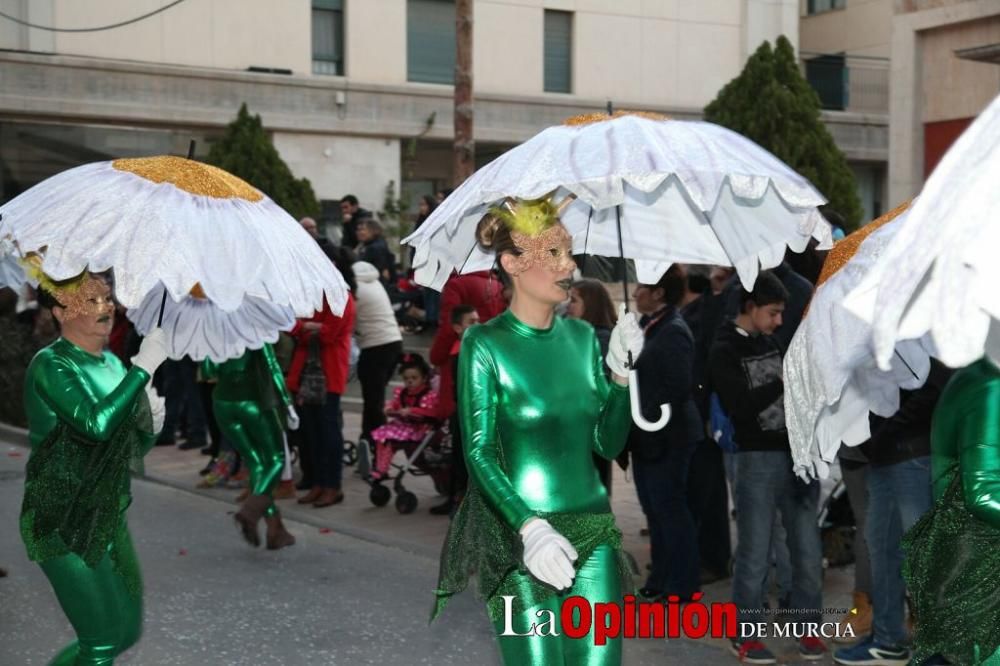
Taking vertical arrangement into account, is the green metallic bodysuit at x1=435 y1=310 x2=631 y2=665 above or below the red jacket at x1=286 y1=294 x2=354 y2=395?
above

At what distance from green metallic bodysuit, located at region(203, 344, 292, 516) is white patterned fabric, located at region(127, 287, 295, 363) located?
173cm

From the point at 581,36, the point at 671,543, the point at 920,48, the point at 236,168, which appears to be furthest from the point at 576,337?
the point at 581,36

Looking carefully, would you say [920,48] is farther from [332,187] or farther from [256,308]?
[256,308]

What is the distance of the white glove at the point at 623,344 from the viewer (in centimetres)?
418

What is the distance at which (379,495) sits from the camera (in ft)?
34.2

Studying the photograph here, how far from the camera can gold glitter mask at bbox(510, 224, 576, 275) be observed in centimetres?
422

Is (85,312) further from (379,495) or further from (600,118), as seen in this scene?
(379,495)

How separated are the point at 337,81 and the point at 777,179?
77.6ft

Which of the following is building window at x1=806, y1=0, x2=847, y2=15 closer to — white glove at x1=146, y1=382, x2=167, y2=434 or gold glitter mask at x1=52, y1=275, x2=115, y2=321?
white glove at x1=146, y1=382, x2=167, y2=434

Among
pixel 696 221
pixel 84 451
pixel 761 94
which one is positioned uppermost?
pixel 761 94

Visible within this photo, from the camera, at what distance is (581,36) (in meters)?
29.5

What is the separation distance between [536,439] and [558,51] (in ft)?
86.5

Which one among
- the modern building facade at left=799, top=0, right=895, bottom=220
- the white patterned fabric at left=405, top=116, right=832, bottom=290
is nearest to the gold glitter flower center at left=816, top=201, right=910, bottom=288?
the white patterned fabric at left=405, top=116, right=832, bottom=290

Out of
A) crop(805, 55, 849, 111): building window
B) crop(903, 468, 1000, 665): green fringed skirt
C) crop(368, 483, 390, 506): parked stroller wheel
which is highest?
crop(805, 55, 849, 111): building window
